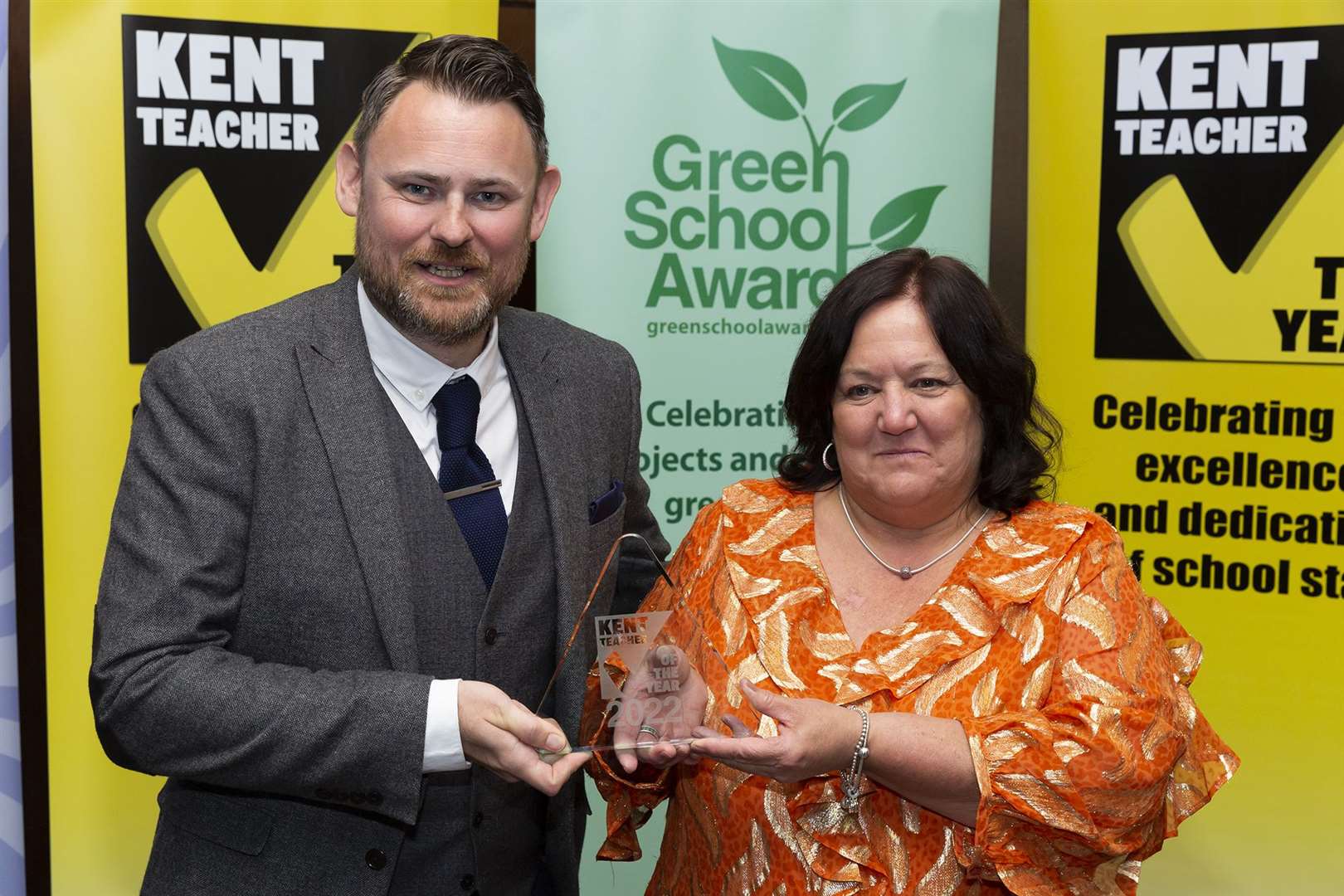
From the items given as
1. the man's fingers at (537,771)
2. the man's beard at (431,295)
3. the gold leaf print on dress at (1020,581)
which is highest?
the man's beard at (431,295)

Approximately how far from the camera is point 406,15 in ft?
10.6

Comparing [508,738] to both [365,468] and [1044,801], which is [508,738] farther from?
[1044,801]

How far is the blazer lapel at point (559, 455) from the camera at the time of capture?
6.47 ft

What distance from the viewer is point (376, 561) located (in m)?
1.82

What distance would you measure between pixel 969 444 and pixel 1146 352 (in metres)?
1.52

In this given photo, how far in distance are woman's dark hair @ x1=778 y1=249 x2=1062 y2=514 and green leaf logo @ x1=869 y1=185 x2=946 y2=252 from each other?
1312 millimetres

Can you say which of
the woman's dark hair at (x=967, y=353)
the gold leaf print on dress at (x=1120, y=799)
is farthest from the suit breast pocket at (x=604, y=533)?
the gold leaf print on dress at (x=1120, y=799)

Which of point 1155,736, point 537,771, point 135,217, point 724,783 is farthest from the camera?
point 135,217

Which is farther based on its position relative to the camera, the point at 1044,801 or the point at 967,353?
the point at 967,353

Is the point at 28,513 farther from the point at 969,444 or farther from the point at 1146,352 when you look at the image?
the point at 1146,352

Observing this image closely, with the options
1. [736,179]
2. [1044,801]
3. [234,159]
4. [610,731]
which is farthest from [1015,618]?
[234,159]

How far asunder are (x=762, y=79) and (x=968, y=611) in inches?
74.7

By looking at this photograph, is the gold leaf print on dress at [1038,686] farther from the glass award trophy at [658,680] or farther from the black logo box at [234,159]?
the black logo box at [234,159]

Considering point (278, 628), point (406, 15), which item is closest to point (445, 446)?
point (278, 628)
